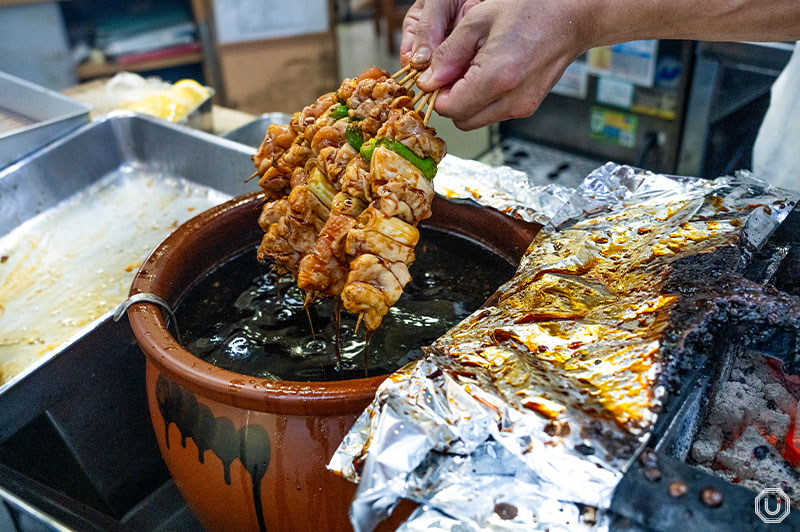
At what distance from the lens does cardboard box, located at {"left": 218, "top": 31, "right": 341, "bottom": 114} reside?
5.21m

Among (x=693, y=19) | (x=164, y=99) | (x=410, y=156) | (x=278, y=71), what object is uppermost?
(x=693, y=19)

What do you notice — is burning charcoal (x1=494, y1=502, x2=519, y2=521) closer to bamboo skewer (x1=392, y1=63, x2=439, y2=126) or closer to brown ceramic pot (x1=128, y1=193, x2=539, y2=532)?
brown ceramic pot (x1=128, y1=193, x2=539, y2=532)

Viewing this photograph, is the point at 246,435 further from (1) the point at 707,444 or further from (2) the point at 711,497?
(1) the point at 707,444

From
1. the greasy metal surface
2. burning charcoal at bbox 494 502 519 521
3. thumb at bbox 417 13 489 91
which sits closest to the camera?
the greasy metal surface

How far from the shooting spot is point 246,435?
1266mm

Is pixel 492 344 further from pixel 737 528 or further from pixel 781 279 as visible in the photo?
pixel 781 279

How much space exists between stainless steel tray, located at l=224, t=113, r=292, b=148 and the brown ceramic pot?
1640mm

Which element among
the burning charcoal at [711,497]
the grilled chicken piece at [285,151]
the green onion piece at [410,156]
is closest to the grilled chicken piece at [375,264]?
the green onion piece at [410,156]

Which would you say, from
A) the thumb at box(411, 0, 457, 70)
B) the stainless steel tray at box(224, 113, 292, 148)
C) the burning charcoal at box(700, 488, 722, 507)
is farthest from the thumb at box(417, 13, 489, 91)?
the stainless steel tray at box(224, 113, 292, 148)

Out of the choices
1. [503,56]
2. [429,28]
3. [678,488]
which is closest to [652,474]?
[678,488]

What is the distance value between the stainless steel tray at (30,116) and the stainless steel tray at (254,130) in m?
0.64

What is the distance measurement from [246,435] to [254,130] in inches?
84.4

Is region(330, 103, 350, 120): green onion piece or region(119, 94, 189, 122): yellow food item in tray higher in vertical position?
region(330, 103, 350, 120): green onion piece

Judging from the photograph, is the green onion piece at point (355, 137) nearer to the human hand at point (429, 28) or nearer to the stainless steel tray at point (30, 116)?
the human hand at point (429, 28)
